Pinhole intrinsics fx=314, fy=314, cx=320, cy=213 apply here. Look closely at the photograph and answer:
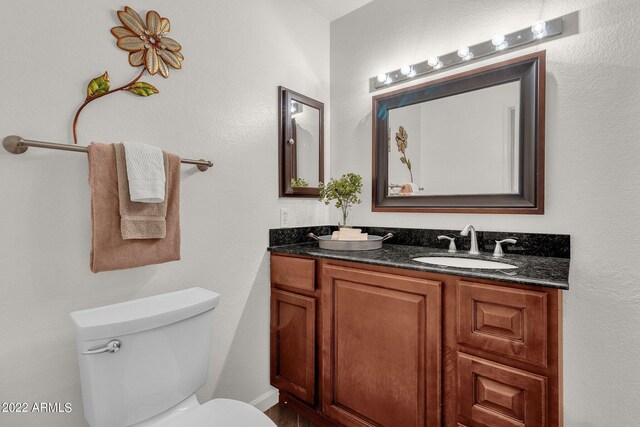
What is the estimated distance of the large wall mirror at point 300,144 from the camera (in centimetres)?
192

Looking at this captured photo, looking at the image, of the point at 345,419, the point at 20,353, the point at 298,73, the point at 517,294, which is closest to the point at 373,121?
the point at 298,73

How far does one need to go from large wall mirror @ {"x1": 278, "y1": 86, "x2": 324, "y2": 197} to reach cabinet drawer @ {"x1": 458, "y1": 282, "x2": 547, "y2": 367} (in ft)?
3.84

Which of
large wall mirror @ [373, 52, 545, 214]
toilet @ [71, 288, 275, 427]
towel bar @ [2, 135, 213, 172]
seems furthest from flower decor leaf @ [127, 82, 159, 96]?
large wall mirror @ [373, 52, 545, 214]

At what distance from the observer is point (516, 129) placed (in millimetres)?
1513

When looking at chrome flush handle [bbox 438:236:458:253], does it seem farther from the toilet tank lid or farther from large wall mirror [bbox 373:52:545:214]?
the toilet tank lid

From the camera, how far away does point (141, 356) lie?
1.04 metres

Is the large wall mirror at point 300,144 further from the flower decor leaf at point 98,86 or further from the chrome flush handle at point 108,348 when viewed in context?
the chrome flush handle at point 108,348

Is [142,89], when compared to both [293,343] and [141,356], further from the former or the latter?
[293,343]

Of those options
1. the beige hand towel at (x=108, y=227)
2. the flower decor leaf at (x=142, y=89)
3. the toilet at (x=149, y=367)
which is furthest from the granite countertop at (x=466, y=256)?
the flower decor leaf at (x=142, y=89)

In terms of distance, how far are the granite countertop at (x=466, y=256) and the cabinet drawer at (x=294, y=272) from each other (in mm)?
43

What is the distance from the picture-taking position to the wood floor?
1.66m

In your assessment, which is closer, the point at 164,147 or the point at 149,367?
the point at 149,367

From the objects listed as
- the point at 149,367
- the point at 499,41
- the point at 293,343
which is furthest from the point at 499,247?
the point at 149,367

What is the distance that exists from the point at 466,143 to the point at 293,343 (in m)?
1.43
